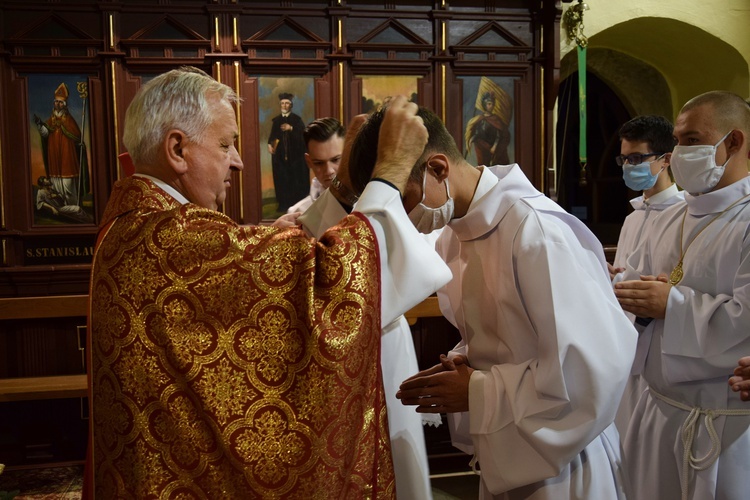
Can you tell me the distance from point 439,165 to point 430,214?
0.14 m

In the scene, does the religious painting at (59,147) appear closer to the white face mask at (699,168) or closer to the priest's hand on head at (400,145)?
the white face mask at (699,168)

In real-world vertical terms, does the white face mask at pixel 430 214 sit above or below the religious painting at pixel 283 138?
below

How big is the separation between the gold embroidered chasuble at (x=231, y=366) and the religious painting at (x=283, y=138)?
5066mm

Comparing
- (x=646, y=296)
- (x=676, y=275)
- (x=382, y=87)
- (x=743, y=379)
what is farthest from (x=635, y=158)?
(x=382, y=87)

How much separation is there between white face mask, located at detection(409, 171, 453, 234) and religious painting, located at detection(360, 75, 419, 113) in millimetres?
4943

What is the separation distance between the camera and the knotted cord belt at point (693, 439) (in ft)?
9.51

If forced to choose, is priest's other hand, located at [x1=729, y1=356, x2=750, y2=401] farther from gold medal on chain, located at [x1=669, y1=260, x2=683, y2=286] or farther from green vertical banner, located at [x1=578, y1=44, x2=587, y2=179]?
green vertical banner, located at [x1=578, y1=44, x2=587, y2=179]

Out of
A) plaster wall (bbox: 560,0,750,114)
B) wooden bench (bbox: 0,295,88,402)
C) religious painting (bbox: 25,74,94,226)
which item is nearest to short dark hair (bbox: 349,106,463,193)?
wooden bench (bbox: 0,295,88,402)

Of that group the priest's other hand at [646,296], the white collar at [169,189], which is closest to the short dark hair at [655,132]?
the priest's other hand at [646,296]

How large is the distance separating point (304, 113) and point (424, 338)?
234cm

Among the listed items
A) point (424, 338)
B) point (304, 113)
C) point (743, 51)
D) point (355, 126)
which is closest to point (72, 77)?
point (304, 113)

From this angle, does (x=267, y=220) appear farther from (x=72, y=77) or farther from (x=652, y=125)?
(x=652, y=125)

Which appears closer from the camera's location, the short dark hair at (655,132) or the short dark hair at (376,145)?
the short dark hair at (376,145)

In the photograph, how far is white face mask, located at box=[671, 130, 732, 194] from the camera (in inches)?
126
